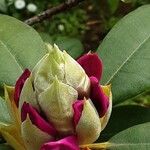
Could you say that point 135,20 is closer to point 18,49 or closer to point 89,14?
point 18,49

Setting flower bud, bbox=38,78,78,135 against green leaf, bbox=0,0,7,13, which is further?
green leaf, bbox=0,0,7,13

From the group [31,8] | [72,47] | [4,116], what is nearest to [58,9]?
[72,47]

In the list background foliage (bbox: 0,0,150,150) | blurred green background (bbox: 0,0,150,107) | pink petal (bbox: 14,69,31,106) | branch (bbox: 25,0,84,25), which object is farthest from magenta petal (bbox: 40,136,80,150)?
blurred green background (bbox: 0,0,150,107)

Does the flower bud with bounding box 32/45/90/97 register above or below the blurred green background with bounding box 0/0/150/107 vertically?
above

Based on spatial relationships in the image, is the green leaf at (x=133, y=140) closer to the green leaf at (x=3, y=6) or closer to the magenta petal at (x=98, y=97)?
the magenta petal at (x=98, y=97)

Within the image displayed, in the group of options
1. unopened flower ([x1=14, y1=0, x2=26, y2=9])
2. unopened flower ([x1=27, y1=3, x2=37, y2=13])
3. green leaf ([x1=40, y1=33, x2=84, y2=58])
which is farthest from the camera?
unopened flower ([x1=27, y1=3, x2=37, y2=13])

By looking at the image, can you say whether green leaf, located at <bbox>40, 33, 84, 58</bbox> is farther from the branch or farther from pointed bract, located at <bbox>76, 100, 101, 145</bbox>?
pointed bract, located at <bbox>76, 100, 101, 145</bbox>

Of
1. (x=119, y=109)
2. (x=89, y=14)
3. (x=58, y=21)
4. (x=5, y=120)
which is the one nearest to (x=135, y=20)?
(x=119, y=109)

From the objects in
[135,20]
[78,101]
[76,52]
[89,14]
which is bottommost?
[89,14]
